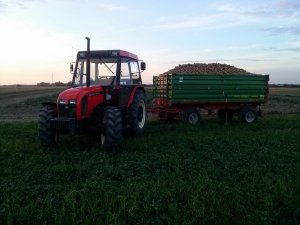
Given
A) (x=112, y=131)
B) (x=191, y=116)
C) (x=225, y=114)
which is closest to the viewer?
(x=112, y=131)

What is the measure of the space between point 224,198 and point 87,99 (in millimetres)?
5054

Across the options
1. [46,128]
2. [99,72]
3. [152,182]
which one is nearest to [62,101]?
[46,128]

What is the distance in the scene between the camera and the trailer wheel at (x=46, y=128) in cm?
1048

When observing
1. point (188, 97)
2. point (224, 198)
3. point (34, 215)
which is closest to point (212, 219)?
point (224, 198)

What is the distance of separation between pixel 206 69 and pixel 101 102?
8627 mm

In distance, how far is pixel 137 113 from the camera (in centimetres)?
1207

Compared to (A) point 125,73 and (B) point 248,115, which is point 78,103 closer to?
(A) point 125,73

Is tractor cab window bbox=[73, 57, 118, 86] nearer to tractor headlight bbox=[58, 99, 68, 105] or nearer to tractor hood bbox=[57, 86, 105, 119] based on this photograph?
tractor hood bbox=[57, 86, 105, 119]

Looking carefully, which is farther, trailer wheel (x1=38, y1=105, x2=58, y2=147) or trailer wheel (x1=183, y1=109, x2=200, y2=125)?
trailer wheel (x1=183, y1=109, x2=200, y2=125)

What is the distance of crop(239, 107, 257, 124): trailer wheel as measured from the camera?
17641mm

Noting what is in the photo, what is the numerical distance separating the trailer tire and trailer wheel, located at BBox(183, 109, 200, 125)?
388 centimetres

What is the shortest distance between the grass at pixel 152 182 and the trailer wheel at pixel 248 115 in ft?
19.0

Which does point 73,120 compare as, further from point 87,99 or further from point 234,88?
point 234,88

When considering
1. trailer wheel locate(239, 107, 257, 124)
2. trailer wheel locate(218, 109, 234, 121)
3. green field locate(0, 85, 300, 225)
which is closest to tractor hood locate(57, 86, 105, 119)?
green field locate(0, 85, 300, 225)
